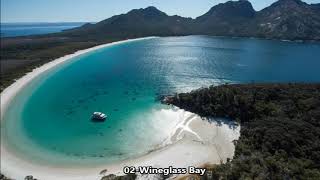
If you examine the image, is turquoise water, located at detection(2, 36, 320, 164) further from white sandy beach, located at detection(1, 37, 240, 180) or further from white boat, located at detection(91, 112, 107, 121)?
white sandy beach, located at detection(1, 37, 240, 180)

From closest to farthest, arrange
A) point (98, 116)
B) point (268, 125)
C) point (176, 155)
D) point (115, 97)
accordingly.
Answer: point (176, 155) < point (268, 125) < point (98, 116) < point (115, 97)

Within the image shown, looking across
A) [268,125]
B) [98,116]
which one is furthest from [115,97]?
[268,125]

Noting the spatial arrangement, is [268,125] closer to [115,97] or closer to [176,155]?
[176,155]

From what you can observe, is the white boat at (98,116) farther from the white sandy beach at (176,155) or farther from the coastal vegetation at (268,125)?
the coastal vegetation at (268,125)

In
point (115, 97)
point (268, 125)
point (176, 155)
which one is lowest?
point (176, 155)

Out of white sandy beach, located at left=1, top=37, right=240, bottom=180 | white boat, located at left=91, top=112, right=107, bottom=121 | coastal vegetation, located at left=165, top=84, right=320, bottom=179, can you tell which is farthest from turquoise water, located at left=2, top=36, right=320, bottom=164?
coastal vegetation, located at left=165, top=84, right=320, bottom=179
